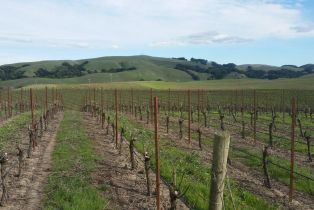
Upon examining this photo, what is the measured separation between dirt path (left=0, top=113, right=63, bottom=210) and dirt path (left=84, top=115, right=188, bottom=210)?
1.49 meters

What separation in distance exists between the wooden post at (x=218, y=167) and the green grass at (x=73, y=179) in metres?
4.66

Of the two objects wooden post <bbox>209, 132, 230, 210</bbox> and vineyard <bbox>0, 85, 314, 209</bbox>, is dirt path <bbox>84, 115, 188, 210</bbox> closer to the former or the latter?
vineyard <bbox>0, 85, 314, 209</bbox>

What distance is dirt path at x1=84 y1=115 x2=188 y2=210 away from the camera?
1008cm

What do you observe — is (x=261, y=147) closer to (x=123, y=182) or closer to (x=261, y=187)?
(x=261, y=187)

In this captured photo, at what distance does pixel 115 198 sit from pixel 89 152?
5967 mm

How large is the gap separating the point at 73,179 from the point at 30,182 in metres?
1.18

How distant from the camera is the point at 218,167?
5.32 metres

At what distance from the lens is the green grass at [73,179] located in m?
9.84

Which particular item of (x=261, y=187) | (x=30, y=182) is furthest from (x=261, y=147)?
(x=30, y=182)

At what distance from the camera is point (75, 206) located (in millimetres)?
9531

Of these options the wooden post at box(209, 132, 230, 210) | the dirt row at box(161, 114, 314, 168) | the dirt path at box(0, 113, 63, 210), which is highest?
the wooden post at box(209, 132, 230, 210)

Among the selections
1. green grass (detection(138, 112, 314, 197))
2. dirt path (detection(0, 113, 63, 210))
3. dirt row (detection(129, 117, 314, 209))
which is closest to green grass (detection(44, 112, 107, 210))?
dirt path (detection(0, 113, 63, 210))

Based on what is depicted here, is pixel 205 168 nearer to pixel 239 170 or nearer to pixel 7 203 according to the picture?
pixel 239 170

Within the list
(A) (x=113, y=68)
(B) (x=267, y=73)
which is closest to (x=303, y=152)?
(B) (x=267, y=73)
